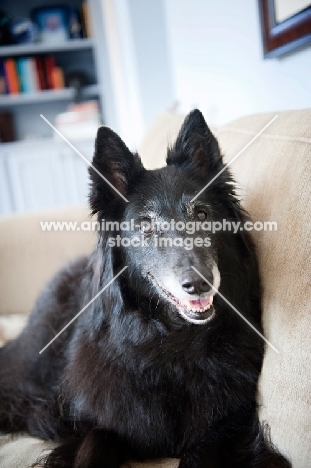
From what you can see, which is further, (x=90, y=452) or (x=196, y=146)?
(x=196, y=146)

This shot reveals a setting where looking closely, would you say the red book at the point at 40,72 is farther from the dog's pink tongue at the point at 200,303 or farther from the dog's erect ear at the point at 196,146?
the dog's pink tongue at the point at 200,303

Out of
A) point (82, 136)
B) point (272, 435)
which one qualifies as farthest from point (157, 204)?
point (82, 136)

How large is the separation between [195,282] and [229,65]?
1.58 meters

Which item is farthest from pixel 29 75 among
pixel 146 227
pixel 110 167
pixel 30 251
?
pixel 146 227

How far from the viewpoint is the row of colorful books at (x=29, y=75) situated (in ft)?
15.9

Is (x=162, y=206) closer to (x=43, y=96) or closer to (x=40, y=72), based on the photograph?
(x=43, y=96)

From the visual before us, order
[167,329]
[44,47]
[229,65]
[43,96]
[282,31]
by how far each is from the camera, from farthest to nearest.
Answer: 1. [43,96]
2. [44,47]
3. [229,65]
4. [282,31]
5. [167,329]

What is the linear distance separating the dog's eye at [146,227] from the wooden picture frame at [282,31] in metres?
0.79

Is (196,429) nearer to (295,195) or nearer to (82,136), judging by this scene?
(295,195)

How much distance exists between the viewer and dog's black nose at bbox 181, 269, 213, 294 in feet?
3.51

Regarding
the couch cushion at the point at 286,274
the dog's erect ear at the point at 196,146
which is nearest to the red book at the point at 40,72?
the dog's erect ear at the point at 196,146

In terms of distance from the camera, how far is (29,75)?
489 centimetres

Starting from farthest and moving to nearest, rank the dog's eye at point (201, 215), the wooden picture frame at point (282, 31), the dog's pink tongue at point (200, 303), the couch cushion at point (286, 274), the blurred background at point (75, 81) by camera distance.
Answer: the blurred background at point (75, 81) → the wooden picture frame at point (282, 31) → the dog's eye at point (201, 215) → the dog's pink tongue at point (200, 303) → the couch cushion at point (286, 274)

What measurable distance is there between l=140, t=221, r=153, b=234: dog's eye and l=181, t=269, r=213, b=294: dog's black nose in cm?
22
